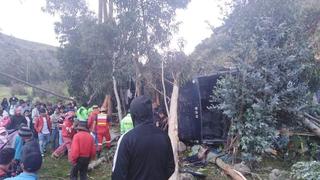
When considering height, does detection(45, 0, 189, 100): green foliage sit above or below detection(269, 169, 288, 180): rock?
above

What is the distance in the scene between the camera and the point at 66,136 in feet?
39.7

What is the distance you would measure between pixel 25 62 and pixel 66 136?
35134mm

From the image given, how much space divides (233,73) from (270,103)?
132cm

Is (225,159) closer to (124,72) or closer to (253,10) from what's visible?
(253,10)

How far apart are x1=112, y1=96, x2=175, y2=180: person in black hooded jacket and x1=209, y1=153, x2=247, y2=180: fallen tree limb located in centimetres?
553

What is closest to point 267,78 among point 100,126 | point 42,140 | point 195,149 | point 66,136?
point 195,149

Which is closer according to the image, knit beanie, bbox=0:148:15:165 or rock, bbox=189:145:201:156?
knit beanie, bbox=0:148:15:165

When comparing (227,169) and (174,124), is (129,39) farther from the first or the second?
(227,169)

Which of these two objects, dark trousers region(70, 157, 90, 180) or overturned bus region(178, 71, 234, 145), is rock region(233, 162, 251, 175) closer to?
overturned bus region(178, 71, 234, 145)

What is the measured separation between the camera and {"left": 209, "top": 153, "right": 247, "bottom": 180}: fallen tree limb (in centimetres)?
919

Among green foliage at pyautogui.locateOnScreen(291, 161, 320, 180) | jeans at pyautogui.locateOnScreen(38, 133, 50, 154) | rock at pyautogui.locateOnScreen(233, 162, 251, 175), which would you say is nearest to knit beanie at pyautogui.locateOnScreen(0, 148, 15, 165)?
green foliage at pyautogui.locateOnScreen(291, 161, 320, 180)

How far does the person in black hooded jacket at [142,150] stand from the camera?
3646 mm

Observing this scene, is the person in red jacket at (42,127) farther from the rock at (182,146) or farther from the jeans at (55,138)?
the rock at (182,146)

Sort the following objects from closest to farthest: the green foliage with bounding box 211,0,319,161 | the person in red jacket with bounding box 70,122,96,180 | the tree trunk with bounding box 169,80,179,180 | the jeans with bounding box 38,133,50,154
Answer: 1. the person in red jacket with bounding box 70,122,96,180
2. the tree trunk with bounding box 169,80,179,180
3. the green foliage with bounding box 211,0,319,161
4. the jeans with bounding box 38,133,50,154
